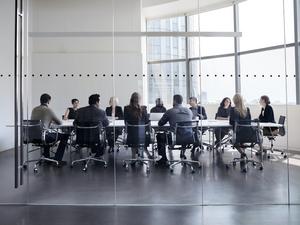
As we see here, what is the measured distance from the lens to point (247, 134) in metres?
4.64

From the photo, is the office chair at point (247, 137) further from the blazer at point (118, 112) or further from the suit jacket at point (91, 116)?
the suit jacket at point (91, 116)

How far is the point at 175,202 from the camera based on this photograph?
3729mm

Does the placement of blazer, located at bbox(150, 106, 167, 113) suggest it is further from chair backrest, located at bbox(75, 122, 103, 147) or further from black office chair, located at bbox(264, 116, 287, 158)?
black office chair, located at bbox(264, 116, 287, 158)

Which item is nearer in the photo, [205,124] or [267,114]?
[267,114]

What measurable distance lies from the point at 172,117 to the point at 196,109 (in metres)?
0.40

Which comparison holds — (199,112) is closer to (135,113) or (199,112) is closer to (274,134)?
(135,113)

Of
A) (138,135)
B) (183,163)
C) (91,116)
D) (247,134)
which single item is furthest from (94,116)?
(247,134)

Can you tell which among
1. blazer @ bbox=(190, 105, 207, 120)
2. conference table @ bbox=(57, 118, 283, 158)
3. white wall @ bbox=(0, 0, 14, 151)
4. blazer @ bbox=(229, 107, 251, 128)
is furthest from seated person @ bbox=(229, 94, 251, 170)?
white wall @ bbox=(0, 0, 14, 151)

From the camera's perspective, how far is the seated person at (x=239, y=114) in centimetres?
453

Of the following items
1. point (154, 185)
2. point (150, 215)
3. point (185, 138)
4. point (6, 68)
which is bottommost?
point (150, 215)

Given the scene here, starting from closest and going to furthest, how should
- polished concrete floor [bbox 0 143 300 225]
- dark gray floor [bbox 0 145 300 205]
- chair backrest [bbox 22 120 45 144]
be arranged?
polished concrete floor [bbox 0 143 300 225]
dark gray floor [bbox 0 145 300 205]
chair backrest [bbox 22 120 45 144]

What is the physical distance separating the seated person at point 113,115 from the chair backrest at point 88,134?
0.16 m

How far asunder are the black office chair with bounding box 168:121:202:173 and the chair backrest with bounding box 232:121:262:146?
0.60 meters

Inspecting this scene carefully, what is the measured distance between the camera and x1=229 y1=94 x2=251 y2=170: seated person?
4.53 meters
